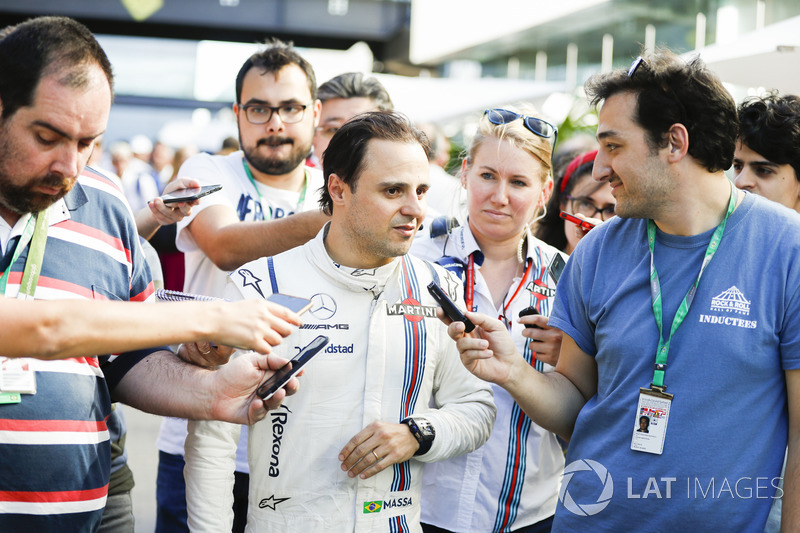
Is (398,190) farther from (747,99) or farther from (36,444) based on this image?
(747,99)

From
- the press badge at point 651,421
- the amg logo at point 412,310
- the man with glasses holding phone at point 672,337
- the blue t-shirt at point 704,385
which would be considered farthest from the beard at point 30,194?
the press badge at point 651,421

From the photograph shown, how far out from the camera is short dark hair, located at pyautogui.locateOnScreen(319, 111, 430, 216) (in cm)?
279

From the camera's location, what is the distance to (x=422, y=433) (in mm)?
2566

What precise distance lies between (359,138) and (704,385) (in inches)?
55.6

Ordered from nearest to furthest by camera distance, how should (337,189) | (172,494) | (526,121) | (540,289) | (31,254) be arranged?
1. (31,254)
2. (337,189)
3. (540,289)
4. (526,121)
5. (172,494)

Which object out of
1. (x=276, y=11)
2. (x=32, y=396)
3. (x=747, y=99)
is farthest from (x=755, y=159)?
(x=276, y=11)

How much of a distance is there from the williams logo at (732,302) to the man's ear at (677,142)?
46cm

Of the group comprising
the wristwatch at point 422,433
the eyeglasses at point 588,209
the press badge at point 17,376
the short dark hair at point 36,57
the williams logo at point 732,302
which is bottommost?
the wristwatch at point 422,433

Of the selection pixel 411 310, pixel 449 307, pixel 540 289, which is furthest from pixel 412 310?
pixel 540 289

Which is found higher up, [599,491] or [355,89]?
[355,89]

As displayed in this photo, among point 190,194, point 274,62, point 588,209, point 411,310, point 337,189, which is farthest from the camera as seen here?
point 588,209

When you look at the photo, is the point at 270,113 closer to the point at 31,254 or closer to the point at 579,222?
the point at 579,222

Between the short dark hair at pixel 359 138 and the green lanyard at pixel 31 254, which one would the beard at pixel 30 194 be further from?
the short dark hair at pixel 359 138

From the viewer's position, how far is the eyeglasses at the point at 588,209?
4.03 metres
